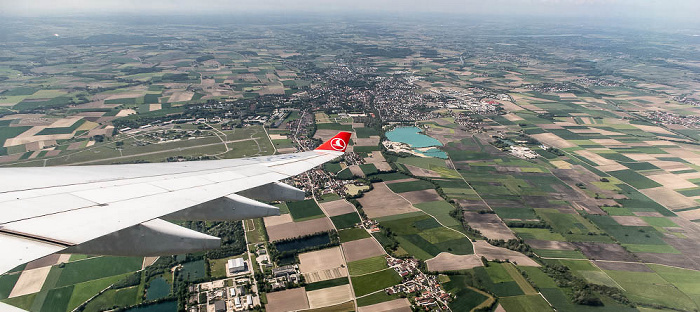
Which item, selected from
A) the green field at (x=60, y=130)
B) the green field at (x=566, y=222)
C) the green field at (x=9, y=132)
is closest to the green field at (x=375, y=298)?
the green field at (x=566, y=222)

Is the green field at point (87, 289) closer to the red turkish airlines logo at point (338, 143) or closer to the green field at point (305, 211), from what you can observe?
the green field at point (305, 211)

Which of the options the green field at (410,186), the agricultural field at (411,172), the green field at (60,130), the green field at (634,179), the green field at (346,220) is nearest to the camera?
the agricultural field at (411,172)

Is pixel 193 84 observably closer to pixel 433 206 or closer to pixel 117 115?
pixel 117 115

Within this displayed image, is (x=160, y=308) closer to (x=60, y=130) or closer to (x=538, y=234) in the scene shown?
(x=538, y=234)

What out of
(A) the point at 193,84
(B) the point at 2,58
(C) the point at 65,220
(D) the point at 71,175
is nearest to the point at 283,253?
(D) the point at 71,175

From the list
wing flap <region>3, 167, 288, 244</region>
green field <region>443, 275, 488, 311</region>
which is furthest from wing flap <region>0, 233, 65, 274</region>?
green field <region>443, 275, 488, 311</region>

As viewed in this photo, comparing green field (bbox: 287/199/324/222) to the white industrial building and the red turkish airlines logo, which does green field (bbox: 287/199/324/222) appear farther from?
the red turkish airlines logo
